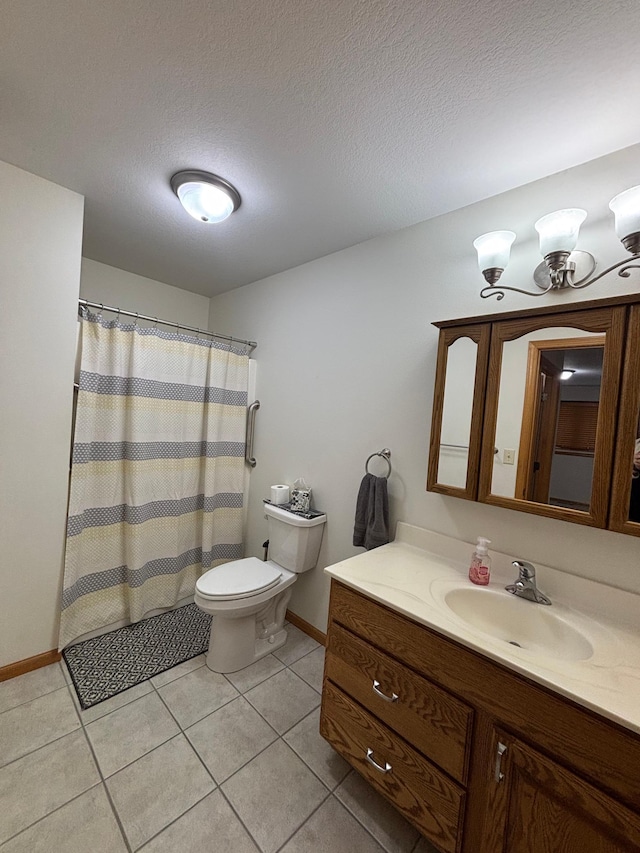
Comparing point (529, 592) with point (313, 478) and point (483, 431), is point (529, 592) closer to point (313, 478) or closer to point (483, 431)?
point (483, 431)

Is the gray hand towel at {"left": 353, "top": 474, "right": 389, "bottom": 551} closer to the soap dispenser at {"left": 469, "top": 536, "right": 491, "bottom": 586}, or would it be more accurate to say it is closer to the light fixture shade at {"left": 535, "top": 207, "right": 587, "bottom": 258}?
the soap dispenser at {"left": 469, "top": 536, "right": 491, "bottom": 586}

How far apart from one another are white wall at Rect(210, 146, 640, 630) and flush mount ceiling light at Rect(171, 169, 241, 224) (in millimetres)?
712

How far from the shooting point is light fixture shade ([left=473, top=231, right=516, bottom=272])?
128 cm

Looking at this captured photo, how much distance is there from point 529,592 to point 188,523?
2031 mm

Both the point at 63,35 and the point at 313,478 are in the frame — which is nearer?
the point at 63,35

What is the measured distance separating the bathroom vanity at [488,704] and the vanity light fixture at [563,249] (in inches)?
41.4

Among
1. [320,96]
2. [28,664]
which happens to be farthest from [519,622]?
[28,664]

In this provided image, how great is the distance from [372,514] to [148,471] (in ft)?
4.62

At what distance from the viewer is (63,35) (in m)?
0.96

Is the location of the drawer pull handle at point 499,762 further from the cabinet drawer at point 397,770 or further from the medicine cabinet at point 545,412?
the medicine cabinet at point 545,412

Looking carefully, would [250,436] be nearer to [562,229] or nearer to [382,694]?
[382,694]

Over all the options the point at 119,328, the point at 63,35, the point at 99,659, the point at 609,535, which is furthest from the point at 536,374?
the point at 99,659

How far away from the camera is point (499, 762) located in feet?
2.89

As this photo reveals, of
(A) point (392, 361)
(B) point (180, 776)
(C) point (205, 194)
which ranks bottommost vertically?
(B) point (180, 776)
